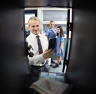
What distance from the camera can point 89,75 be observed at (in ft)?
1.88

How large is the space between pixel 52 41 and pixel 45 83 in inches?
16.1

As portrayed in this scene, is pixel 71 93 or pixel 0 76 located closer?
pixel 0 76

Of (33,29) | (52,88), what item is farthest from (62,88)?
(33,29)

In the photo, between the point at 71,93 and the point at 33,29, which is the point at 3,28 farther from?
the point at 33,29

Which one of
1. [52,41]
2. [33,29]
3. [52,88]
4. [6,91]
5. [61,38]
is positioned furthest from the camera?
[61,38]

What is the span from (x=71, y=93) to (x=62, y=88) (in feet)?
0.24

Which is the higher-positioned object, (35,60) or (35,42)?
(35,42)

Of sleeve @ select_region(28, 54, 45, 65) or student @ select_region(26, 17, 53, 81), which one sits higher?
student @ select_region(26, 17, 53, 81)

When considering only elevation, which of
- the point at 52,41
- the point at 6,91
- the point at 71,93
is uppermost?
the point at 52,41

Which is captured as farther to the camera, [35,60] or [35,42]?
[35,42]

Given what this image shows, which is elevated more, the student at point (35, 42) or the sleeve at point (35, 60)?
the student at point (35, 42)

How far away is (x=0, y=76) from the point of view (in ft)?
1.78

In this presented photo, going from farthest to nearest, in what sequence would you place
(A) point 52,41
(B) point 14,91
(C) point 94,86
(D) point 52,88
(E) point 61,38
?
(E) point 61,38 → (A) point 52,41 → (D) point 52,88 → (B) point 14,91 → (C) point 94,86

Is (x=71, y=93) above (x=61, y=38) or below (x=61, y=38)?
below
